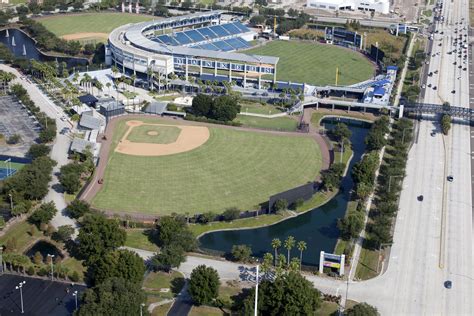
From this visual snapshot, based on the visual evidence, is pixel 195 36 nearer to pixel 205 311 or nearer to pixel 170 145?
pixel 170 145

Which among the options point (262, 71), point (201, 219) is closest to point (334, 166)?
point (201, 219)

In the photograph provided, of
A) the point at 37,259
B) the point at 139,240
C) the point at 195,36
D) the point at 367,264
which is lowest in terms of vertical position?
the point at 139,240

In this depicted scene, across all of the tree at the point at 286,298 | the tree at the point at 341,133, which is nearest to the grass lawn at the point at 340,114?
the tree at the point at 341,133

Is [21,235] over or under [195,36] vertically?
under

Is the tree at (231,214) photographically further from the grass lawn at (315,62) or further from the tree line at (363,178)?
the grass lawn at (315,62)

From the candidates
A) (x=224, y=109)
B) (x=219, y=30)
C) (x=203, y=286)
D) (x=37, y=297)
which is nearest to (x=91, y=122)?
(x=224, y=109)

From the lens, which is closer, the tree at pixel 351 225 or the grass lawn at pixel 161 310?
the grass lawn at pixel 161 310
